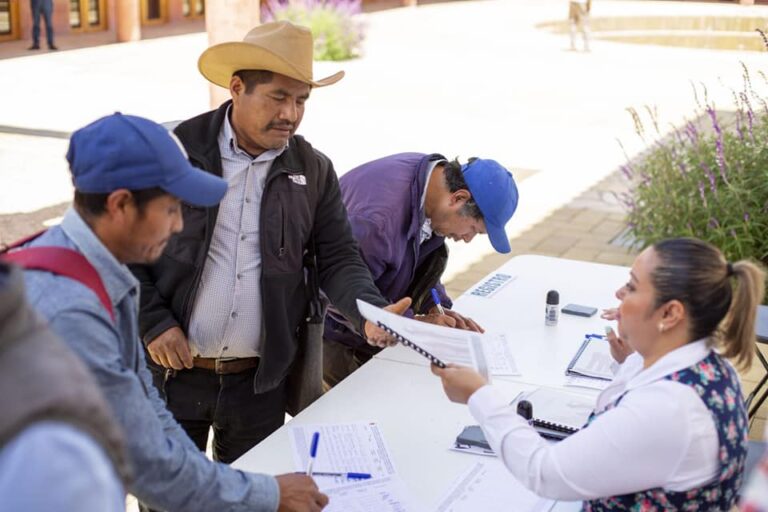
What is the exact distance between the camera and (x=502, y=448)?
7.27 ft

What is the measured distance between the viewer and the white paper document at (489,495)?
2521mm

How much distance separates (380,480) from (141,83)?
477 inches

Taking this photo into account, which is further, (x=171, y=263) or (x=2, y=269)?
(x=171, y=263)

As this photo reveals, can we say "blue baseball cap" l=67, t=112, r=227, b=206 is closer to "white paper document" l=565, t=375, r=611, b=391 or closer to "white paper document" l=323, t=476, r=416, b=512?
"white paper document" l=323, t=476, r=416, b=512

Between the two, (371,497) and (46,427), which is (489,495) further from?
(46,427)

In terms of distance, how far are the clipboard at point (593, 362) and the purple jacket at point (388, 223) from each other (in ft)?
1.94

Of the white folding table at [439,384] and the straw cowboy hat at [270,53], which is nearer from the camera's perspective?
the white folding table at [439,384]

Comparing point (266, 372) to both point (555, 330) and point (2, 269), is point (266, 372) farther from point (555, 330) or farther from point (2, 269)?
point (2, 269)

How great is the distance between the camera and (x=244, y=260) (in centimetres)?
303

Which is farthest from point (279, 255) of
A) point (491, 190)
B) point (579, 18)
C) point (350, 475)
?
point (579, 18)

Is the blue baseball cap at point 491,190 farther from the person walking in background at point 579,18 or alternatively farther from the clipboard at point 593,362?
the person walking in background at point 579,18

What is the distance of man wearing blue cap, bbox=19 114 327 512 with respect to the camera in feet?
5.62

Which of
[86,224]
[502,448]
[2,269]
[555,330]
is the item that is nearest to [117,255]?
[86,224]

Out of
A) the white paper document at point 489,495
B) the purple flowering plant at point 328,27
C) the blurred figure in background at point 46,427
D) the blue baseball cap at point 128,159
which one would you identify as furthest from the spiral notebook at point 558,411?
the purple flowering plant at point 328,27
